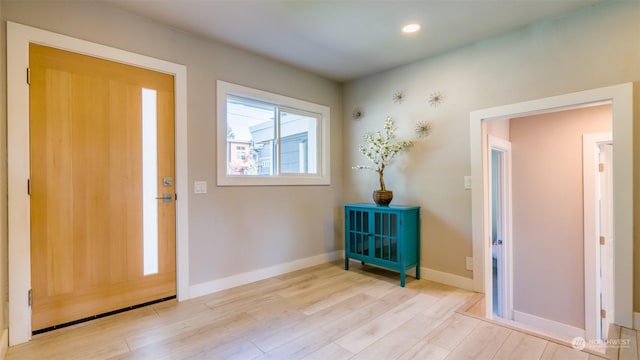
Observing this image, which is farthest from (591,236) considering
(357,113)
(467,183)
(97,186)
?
(97,186)

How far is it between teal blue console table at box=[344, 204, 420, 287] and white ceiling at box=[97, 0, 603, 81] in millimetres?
1718

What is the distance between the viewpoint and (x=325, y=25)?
259 cm

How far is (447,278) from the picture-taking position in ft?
10.2

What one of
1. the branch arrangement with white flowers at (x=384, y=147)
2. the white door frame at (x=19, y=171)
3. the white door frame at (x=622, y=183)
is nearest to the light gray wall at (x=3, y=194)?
the white door frame at (x=19, y=171)

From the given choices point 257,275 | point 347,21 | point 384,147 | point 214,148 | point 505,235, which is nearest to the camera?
point 347,21

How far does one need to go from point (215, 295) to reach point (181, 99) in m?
1.88

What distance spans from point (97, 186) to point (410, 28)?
9.65 feet

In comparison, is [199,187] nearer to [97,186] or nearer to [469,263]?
[97,186]

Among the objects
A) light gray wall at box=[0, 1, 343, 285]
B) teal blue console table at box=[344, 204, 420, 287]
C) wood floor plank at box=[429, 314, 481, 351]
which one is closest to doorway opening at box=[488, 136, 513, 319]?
teal blue console table at box=[344, 204, 420, 287]

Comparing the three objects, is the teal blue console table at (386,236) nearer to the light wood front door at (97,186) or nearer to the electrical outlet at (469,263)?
the electrical outlet at (469,263)

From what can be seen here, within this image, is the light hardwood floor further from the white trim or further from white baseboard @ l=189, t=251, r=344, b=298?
the white trim

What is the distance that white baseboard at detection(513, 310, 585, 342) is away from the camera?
3430 mm

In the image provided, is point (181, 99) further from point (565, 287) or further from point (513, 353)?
point (565, 287)

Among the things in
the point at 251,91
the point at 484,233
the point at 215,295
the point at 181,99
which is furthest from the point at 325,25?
the point at 215,295
